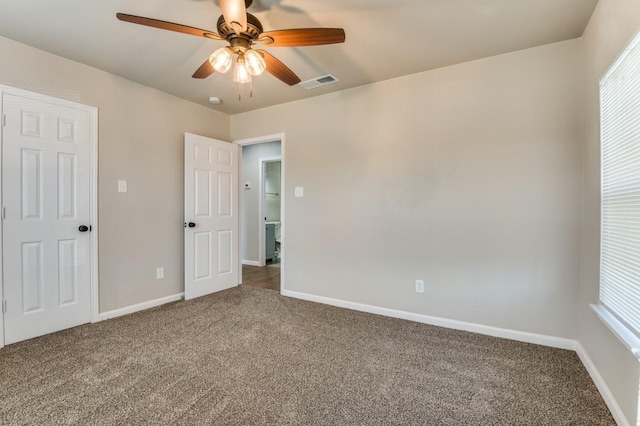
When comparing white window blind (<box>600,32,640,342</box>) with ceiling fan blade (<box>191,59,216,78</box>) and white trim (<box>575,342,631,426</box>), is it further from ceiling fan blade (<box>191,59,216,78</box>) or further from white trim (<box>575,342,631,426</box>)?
ceiling fan blade (<box>191,59,216,78</box>)

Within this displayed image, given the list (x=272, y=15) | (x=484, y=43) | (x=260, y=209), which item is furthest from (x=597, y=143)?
(x=260, y=209)

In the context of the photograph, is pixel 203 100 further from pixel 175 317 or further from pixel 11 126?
pixel 175 317

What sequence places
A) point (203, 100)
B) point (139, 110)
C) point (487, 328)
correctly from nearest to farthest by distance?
point (487, 328)
point (139, 110)
point (203, 100)

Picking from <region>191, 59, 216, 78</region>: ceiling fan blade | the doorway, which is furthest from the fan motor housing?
the doorway

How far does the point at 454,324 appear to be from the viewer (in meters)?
2.78

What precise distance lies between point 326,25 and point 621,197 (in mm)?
2131

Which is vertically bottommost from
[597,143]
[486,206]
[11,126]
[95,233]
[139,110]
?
[95,233]

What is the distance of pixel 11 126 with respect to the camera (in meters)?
2.38

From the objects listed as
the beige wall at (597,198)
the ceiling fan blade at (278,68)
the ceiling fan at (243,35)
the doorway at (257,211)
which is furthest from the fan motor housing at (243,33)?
the doorway at (257,211)

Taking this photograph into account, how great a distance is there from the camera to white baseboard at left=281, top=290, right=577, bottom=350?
2387 mm

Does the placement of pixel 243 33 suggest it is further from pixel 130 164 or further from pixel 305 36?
pixel 130 164

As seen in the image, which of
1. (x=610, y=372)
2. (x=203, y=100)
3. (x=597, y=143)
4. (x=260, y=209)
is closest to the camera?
(x=610, y=372)

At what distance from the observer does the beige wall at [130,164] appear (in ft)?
8.55

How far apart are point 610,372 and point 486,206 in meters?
1.37
